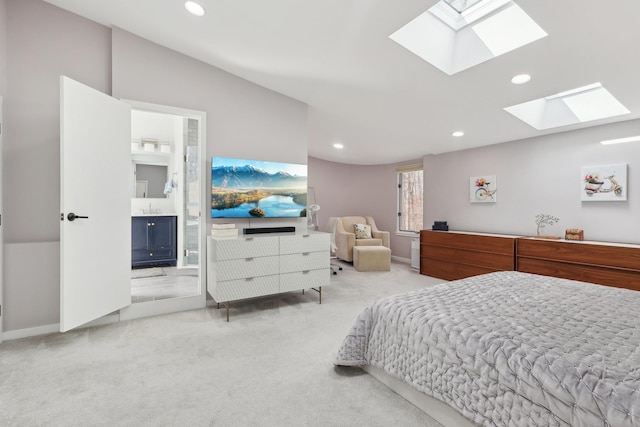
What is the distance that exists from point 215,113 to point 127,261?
178 centimetres

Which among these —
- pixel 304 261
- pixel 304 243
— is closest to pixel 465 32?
pixel 304 243

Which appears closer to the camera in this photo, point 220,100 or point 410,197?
point 220,100

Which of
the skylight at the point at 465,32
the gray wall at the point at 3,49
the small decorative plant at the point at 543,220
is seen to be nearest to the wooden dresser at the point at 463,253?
the small decorative plant at the point at 543,220

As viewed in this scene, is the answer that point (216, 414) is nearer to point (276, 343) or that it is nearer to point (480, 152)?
point (276, 343)

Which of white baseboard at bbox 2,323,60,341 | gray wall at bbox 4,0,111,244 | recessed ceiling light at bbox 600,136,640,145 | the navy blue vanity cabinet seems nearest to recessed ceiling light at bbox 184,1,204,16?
gray wall at bbox 4,0,111,244

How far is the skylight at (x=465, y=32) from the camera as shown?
7.28 feet

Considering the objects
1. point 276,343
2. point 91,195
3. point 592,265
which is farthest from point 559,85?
point 91,195

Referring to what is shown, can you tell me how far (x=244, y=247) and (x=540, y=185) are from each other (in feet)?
12.6

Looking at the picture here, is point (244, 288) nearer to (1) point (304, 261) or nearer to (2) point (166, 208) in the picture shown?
(1) point (304, 261)

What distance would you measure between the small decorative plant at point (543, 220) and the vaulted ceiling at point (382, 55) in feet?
3.52

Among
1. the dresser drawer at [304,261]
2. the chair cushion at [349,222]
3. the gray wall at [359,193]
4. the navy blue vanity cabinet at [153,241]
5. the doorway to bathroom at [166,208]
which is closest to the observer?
the dresser drawer at [304,261]

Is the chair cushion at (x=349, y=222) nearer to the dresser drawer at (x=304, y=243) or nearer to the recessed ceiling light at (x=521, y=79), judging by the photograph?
the dresser drawer at (x=304, y=243)

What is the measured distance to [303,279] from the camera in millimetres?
3373

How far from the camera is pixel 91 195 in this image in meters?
2.55
